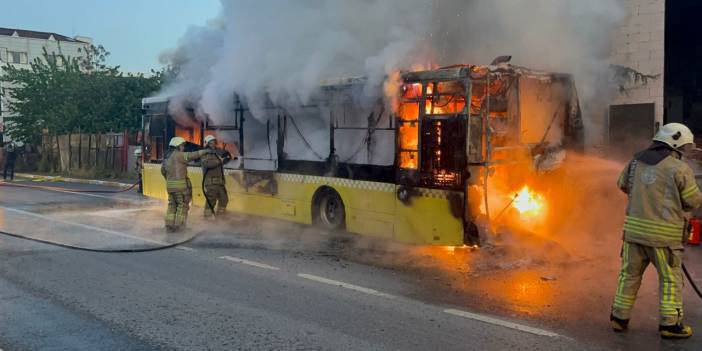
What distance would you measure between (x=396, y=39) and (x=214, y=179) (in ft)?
12.9

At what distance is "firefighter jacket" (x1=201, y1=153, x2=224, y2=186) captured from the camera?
409 inches

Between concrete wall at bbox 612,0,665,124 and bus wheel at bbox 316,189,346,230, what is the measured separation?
5.36 m

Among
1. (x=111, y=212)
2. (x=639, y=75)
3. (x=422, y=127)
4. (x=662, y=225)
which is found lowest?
(x=111, y=212)

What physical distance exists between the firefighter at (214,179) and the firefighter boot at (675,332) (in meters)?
7.64

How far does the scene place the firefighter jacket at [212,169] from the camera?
1038 centimetres

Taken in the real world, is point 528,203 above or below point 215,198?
above

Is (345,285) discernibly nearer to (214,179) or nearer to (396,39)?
(396,39)

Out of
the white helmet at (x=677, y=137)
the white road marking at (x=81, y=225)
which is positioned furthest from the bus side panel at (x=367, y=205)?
the white helmet at (x=677, y=137)

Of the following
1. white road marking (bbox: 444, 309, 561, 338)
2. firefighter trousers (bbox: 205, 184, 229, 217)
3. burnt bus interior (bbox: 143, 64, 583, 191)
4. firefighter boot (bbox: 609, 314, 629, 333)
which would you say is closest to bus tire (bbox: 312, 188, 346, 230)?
burnt bus interior (bbox: 143, 64, 583, 191)

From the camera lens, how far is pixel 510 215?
7.61 m

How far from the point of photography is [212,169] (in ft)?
34.2

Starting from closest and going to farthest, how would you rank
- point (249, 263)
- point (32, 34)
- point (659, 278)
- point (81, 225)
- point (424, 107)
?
point (659, 278) → point (249, 263) → point (424, 107) → point (81, 225) → point (32, 34)

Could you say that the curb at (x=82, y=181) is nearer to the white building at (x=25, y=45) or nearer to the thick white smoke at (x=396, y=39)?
the thick white smoke at (x=396, y=39)

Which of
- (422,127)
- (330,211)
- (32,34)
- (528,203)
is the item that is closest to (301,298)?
(422,127)
